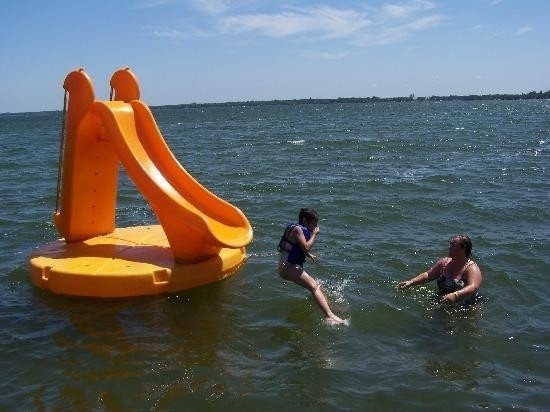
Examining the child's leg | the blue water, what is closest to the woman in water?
the blue water

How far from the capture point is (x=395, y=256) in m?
9.66

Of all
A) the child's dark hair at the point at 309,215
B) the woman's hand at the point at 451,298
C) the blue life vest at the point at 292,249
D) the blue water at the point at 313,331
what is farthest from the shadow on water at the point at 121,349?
the woman's hand at the point at 451,298

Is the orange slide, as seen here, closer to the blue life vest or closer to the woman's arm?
the blue life vest

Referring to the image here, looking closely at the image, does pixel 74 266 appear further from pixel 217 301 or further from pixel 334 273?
pixel 334 273

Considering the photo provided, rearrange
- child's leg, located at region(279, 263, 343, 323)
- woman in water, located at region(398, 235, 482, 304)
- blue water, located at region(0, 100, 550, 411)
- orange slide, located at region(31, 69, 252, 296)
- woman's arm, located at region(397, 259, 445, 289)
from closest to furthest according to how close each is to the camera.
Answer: blue water, located at region(0, 100, 550, 411)
woman in water, located at region(398, 235, 482, 304)
child's leg, located at region(279, 263, 343, 323)
woman's arm, located at region(397, 259, 445, 289)
orange slide, located at region(31, 69, 252, 296)

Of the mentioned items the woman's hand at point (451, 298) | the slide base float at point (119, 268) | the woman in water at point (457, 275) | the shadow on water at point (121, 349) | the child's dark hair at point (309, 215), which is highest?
the child's dark hair at point (309, 215)

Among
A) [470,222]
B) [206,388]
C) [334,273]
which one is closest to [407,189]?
[470,222]

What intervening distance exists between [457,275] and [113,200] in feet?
16.9

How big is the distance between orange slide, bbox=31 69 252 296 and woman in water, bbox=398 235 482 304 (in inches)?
96.0

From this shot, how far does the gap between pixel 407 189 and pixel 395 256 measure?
20.0ft

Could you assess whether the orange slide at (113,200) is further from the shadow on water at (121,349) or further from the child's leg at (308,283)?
the child's leg at (308,283)

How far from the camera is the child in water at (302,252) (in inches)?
283

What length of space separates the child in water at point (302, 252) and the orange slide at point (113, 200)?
2.44 feet

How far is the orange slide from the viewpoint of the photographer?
7.76 metres
